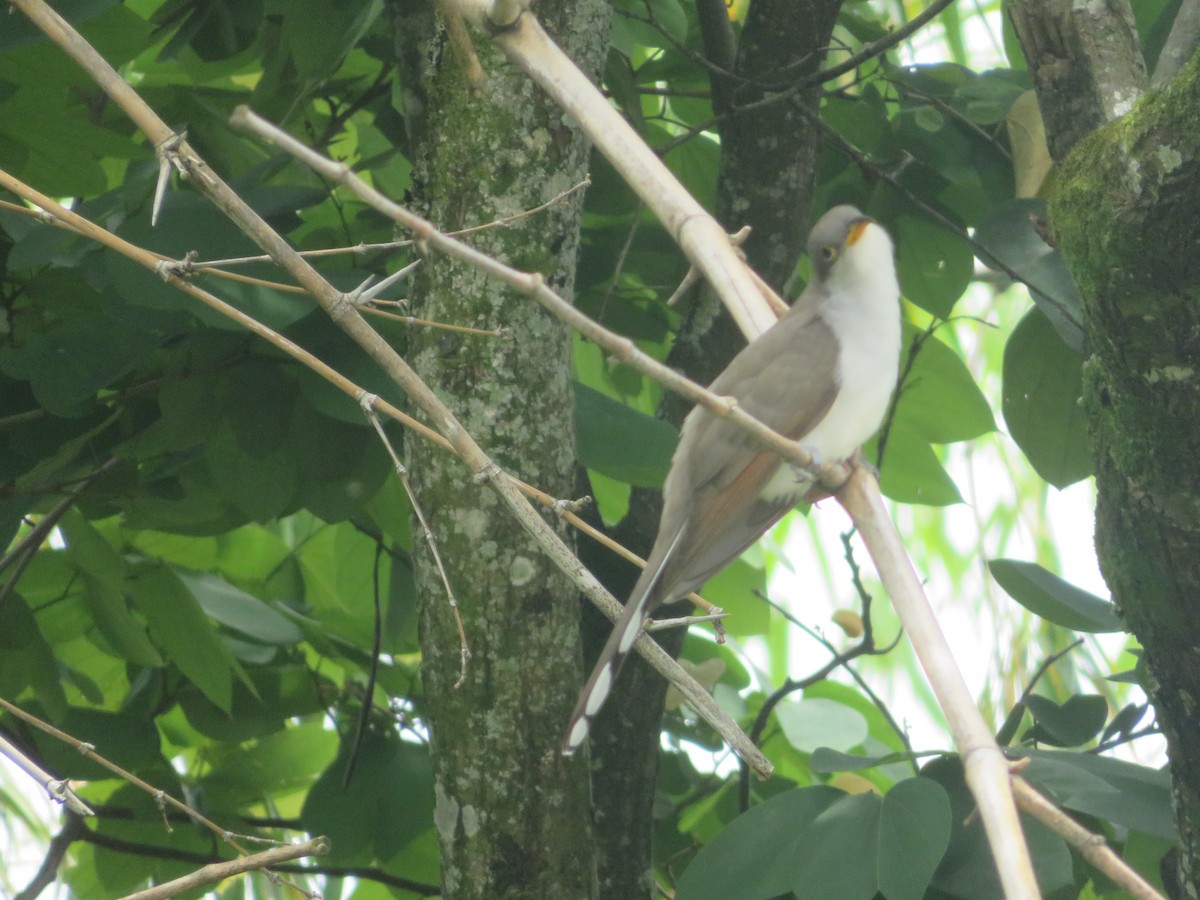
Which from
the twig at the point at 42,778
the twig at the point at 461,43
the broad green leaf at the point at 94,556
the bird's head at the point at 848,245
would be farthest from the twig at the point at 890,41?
the twig at the point at 42,778

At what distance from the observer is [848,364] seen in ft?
8.49

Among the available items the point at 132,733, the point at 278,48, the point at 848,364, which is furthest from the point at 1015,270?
the point at 132,733

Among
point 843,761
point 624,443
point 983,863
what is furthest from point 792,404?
point 983,863

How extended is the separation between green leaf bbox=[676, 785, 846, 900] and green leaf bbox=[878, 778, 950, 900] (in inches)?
7.4

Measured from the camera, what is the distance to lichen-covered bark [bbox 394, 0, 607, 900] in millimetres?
2318

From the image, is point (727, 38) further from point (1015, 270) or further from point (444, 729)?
point (444, 729)

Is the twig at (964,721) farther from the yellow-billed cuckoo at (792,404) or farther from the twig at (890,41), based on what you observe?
the twig at (890,41)

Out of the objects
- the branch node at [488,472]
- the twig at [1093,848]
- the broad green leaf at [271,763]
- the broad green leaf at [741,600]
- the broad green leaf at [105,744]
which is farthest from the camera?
the broad green leaf at [741,600]

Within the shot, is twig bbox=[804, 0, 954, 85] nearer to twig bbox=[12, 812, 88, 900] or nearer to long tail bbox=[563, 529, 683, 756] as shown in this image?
long tail bbox=[563, 529, 683, 756]

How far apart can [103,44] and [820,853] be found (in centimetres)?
205

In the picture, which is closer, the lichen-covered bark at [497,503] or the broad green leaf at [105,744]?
the lichen-covered bark at [497,503]

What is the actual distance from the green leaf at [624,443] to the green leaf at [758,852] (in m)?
0.72

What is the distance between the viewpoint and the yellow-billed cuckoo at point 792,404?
2.38m

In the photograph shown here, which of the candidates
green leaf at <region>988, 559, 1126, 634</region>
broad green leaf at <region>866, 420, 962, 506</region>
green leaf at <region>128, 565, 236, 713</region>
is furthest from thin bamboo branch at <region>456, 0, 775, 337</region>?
broad green leaf at <region>866, 420, 962, 506</region>
